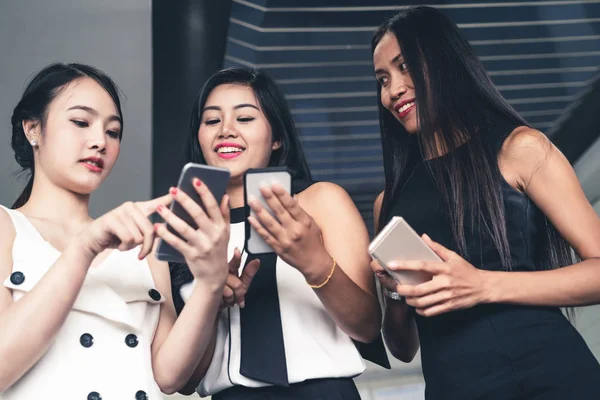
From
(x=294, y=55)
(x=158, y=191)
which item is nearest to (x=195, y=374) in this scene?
(x=158, y=191)

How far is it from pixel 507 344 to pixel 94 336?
942 mm

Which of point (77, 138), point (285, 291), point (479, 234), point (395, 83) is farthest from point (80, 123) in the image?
point (479, 234)

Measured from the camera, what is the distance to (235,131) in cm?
204

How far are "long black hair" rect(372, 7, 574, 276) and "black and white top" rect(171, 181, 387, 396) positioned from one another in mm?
374

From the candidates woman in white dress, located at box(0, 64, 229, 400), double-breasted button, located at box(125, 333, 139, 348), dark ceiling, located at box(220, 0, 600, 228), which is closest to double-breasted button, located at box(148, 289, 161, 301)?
woman in white dress, located at box(0, 64, 229, 400)

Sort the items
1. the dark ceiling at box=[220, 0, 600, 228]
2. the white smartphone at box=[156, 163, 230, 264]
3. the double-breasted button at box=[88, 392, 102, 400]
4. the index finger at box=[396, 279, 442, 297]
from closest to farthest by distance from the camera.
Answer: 1. the white smartphone at box=[156, 163, 230, 264]
2. the double-breasted button at box=[88, 392, 102, 400]
3. the index finger at box=[396, 279, 442, 297]
4. the dark ceiling at box=[220, 0, 600, 228]

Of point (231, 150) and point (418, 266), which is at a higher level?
point (231, 150)

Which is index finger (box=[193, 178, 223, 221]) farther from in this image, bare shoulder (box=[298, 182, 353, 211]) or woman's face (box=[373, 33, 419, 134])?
woman's face (box=[373, 33, 419, 134])

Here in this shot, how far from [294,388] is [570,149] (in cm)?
445

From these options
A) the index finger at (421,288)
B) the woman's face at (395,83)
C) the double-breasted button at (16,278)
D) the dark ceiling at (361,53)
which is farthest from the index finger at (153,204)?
the dark ceiling at (361,53)

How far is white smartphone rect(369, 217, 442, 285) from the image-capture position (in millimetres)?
1552

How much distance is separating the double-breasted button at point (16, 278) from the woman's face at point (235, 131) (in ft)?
2.15

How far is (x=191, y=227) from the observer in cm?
146

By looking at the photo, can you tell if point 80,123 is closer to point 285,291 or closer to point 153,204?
point 153,204
